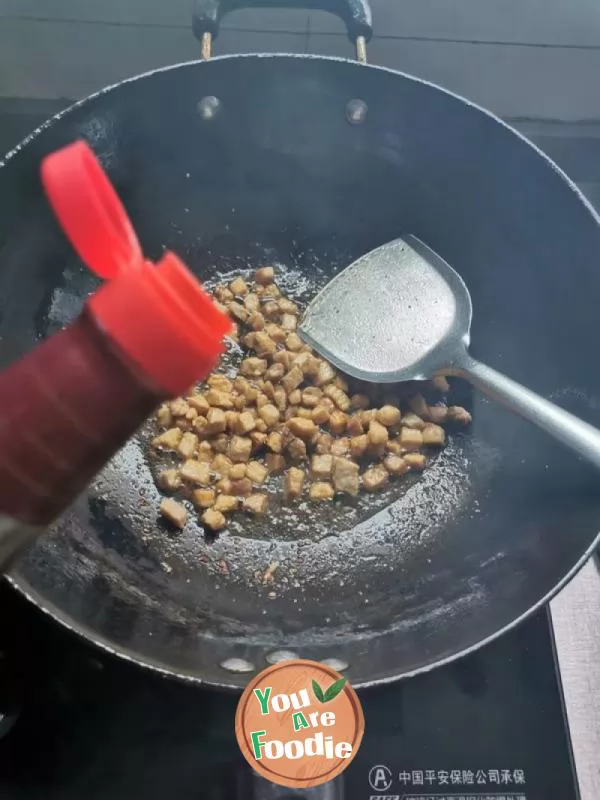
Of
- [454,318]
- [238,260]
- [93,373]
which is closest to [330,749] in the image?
[93,373]

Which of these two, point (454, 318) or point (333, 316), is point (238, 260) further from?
point (454, 318)

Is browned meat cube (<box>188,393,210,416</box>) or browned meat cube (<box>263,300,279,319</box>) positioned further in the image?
browned meat cube (<box>263,300,279,319</box>)

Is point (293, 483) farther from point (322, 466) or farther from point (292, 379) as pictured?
point (292, 379)

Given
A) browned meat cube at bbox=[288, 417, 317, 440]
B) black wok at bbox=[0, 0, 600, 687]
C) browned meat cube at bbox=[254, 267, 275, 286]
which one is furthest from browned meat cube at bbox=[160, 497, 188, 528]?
browned meat cube at bbox=[254, 267, 275, 286]

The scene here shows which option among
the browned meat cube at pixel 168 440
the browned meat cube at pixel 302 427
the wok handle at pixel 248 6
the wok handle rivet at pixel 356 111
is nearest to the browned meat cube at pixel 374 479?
the browned meat cube at pixel 302 427

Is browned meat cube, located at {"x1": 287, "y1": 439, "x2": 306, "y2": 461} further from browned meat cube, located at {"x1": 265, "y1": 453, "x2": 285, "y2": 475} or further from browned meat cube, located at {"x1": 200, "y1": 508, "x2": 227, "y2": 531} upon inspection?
browned meat cube, located at {"x1": 200, "y1": 508, "x2": 227, "y2": 531}

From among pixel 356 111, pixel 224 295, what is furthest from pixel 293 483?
pixel 356 111
